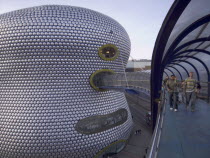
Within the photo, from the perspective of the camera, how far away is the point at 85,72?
12758mm

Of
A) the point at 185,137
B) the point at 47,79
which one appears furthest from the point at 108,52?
the point at 185,137

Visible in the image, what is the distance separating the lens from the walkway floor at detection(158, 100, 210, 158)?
2812mm

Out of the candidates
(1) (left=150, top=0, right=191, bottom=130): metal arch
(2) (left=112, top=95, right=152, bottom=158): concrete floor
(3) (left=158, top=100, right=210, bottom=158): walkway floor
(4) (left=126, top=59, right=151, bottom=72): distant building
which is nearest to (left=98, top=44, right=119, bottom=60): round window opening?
(1) (left=150, top=0, right=191, bottom=130): metal arch

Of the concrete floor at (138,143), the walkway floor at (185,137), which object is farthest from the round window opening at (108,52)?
the concrete floor at (138,143)

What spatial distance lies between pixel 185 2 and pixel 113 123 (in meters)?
11.3

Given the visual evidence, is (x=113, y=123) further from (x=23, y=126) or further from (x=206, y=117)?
(x=206, y=117)

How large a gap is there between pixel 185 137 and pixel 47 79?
10.9 meters

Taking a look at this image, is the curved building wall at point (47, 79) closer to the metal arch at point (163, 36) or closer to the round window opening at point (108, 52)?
the round window opening at point (108, 52)

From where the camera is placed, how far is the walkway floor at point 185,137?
9.23ft

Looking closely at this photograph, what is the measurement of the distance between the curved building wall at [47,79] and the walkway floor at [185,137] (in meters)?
9.09

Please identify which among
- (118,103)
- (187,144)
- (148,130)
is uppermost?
(187,144)

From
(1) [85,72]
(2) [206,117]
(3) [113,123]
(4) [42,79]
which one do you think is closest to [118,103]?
(3) [113,123]

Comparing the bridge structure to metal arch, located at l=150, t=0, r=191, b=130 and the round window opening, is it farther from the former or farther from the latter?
the round window opening

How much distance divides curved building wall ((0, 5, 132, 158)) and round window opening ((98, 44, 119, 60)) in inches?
21.3
